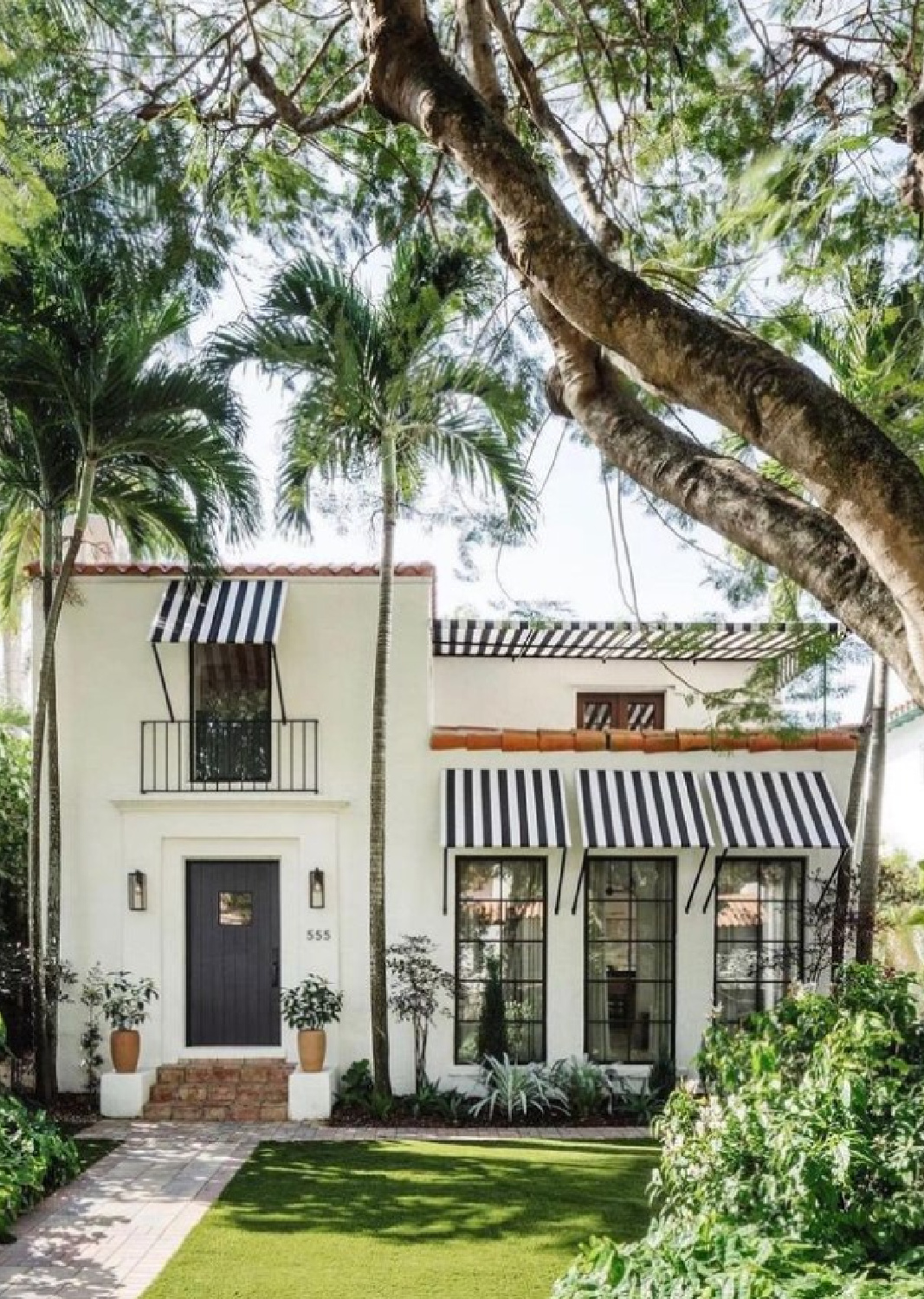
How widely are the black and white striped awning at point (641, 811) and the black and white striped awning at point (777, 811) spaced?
0.97ft

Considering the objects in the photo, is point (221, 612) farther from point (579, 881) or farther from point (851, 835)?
point (851, 835)

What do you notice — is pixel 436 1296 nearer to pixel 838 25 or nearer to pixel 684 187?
pixel 684 187

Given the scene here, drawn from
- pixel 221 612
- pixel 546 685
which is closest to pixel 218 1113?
pixel 221 612

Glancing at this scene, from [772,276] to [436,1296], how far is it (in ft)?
22.5

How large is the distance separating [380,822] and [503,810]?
5.18 ft

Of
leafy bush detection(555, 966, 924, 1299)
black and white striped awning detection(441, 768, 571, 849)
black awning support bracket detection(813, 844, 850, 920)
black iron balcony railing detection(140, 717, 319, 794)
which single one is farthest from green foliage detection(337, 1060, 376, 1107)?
leafy bush detection(555, 966, 924, 1299)

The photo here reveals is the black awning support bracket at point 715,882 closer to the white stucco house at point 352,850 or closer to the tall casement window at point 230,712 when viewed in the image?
the white stucco house at point 352,850

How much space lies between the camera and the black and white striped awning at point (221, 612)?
46.5ft

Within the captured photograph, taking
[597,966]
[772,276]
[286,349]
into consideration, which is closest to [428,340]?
[286,349]

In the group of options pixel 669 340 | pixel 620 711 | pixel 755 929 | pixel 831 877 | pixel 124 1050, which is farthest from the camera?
pixel 620 711

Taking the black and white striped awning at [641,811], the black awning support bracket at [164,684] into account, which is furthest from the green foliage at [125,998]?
the black and white striped awning at [641,811]

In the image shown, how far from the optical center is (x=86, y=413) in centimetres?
1291

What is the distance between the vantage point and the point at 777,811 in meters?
14.4

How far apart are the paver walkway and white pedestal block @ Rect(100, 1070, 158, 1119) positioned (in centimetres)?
25
